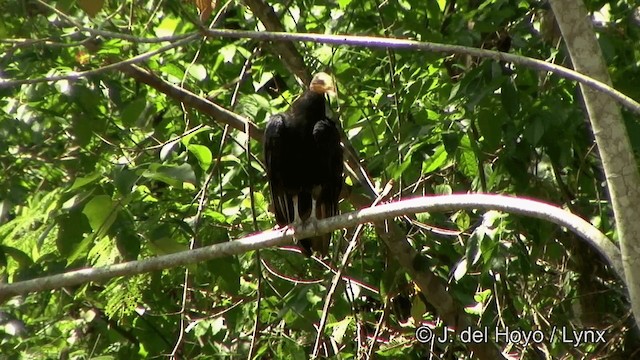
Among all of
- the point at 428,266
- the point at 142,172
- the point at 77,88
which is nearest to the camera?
the point at 142,172

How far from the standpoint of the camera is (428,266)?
182 inches

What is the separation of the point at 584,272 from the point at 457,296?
0.69 m

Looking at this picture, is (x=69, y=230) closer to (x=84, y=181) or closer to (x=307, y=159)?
(x=84, y=181)

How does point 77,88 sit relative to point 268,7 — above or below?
below

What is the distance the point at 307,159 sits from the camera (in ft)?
15.3

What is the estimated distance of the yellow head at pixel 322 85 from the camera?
15.0ft

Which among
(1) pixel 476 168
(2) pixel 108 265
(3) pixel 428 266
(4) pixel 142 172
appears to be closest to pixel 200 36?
(4) pixel 142 172

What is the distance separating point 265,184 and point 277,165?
0.60 metres

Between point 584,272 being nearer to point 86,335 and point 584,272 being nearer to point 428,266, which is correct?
point 428,266

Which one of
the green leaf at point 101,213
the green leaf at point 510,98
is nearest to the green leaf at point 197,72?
the green leaf at point 101,213

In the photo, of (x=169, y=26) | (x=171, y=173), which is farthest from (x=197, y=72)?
(x=171, y=173)

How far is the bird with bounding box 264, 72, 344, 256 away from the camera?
455cm

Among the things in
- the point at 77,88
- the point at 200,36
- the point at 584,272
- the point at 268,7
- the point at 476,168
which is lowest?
the point at 584,272

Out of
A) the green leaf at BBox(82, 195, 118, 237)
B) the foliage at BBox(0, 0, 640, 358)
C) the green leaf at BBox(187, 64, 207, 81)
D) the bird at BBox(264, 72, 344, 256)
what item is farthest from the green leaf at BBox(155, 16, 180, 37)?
the green leaf at BBox(82, 195, 118, 237)
